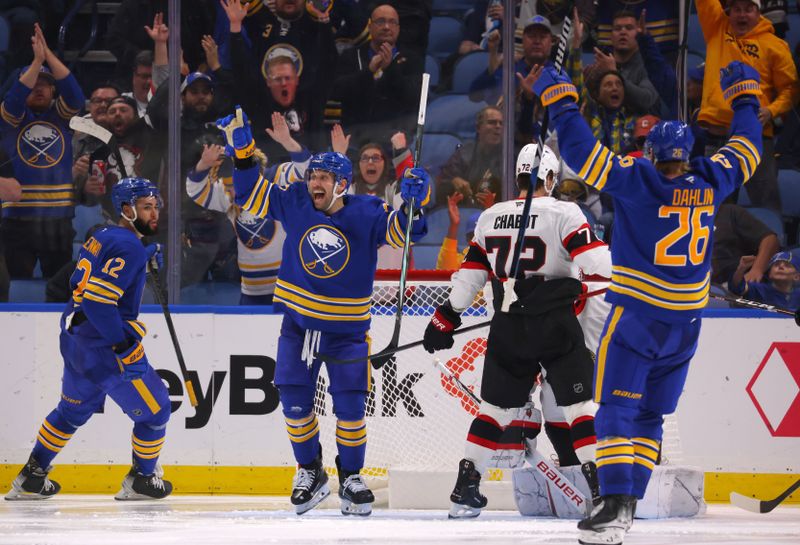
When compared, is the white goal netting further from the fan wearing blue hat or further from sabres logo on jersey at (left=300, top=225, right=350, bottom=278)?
the fan wearing blue hat

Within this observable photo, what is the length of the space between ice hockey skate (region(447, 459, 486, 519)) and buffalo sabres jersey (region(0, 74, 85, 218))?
3.03 meters

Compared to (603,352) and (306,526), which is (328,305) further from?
(603,352)

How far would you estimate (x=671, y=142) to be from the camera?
3709 mm

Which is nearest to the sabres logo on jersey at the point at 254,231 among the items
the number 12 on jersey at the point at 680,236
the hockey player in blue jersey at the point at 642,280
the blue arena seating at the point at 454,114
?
the blue arena seating at the point at 454,114

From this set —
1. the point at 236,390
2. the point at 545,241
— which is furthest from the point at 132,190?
the point at 545,241

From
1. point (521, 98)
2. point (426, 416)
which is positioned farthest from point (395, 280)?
point (521, 98)

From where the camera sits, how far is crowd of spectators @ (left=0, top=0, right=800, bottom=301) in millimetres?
6332

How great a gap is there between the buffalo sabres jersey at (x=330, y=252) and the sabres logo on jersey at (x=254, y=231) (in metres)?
1.73

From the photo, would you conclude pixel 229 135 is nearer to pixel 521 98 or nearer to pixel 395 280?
pixel 395 280

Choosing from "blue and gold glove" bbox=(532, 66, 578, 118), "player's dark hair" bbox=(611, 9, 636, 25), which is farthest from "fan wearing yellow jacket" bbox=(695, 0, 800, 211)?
"blue and gold glove" bbox=(532, 66, 578, 118)

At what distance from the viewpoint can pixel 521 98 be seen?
6.40 metres

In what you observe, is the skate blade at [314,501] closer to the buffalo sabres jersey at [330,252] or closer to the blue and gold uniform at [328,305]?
the blue and gold uniform at [328,305]

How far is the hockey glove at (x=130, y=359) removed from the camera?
474 centimetres

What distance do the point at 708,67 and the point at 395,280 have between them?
2.31 m
